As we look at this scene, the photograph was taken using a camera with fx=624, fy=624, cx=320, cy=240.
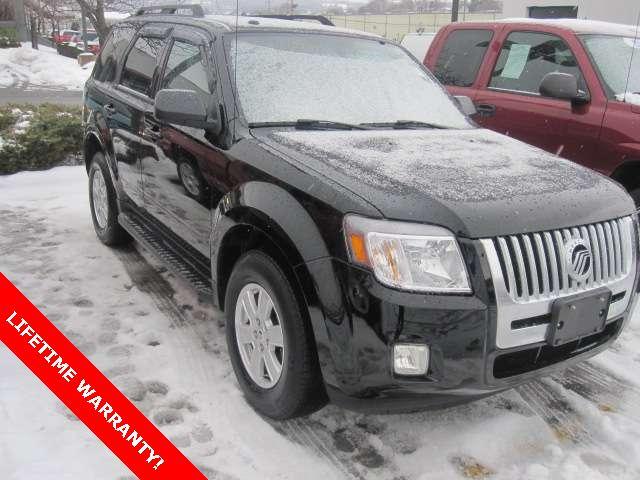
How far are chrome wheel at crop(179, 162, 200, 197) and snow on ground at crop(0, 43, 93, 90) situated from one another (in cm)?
2132

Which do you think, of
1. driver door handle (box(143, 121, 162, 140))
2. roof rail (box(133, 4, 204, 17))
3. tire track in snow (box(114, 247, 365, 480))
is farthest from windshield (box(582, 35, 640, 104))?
tire track in snow (box(114, 247, 365, 480))

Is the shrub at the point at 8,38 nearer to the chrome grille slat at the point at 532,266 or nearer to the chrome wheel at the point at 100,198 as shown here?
the chrome wheel at the point at 100,198

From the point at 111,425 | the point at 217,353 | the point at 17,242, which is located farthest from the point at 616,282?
the point at 17,242

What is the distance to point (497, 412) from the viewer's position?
9.90 ft

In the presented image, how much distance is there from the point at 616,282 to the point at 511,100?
3.06 meters

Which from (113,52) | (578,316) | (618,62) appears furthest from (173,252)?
(618,62)

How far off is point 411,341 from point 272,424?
96 centimetres

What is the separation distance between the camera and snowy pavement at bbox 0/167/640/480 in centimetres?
257

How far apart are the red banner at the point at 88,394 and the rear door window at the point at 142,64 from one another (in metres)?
1.62

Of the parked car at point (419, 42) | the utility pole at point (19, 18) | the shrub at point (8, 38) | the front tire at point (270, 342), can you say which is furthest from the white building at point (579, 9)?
the utility pole at point (19, 18)

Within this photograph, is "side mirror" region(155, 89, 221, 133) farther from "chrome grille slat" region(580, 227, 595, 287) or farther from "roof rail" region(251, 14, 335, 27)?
"chrome grille slat" region(580, 227, 595, 287)

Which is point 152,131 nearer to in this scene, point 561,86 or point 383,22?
point 561,86

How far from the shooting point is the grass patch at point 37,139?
23.9ft

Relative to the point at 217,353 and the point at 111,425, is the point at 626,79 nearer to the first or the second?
the point at 217,353
